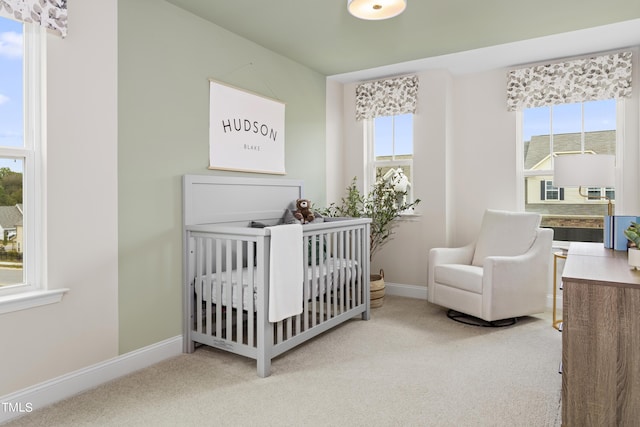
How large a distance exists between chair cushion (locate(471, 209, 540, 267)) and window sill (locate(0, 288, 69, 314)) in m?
3.22

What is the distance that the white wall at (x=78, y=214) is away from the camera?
1.99 metres

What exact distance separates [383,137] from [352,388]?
114 inches

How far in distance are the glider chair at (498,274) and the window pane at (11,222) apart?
2968 mm

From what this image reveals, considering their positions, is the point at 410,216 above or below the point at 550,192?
below

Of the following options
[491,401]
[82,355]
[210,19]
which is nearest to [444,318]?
[491,401]

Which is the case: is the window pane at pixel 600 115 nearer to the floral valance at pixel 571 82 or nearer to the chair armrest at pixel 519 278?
the floral valance at pixel 571 82

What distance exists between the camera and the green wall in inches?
93.7

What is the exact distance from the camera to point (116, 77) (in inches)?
91.1

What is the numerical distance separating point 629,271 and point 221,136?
2.55m

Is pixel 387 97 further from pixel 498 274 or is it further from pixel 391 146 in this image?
pixel 498 274

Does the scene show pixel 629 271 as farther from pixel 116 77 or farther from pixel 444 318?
pixel 116 77

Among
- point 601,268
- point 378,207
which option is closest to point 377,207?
point 378,207

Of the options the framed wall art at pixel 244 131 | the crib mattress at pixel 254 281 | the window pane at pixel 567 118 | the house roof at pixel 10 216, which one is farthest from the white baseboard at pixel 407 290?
the house roof at pixel 10 216

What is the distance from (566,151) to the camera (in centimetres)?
371
